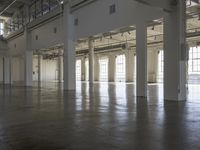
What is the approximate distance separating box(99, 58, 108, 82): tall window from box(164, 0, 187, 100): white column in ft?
96.2

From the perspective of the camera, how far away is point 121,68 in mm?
37281

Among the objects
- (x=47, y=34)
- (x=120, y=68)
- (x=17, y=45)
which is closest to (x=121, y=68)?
(x=120, y=68)

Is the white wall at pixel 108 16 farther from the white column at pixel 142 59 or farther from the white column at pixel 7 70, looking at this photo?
the white column at pixel 7 70

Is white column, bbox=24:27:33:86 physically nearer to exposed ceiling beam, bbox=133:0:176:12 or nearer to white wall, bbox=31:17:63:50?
white wall, bbox=31:17:63:50

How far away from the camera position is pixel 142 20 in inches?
438

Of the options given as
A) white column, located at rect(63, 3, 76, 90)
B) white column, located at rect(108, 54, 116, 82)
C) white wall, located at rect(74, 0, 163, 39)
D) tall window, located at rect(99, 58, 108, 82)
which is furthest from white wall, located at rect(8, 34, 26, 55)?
tall window, located at rect(99, 58, 108, 82)

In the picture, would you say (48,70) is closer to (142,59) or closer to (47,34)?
(47,34)

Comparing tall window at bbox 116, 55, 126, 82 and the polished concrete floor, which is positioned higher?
tall window at bbox 116, 55, 126, 82

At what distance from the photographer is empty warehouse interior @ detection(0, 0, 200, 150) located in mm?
4156

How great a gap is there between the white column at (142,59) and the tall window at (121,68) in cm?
2527

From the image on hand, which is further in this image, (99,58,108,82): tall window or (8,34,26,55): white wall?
(99,58,108,82): tall window

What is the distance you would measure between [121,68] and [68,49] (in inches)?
841

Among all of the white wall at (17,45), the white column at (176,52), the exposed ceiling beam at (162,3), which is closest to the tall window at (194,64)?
the white wall at (17,45)

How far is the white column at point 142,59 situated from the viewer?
1113 centimetres
